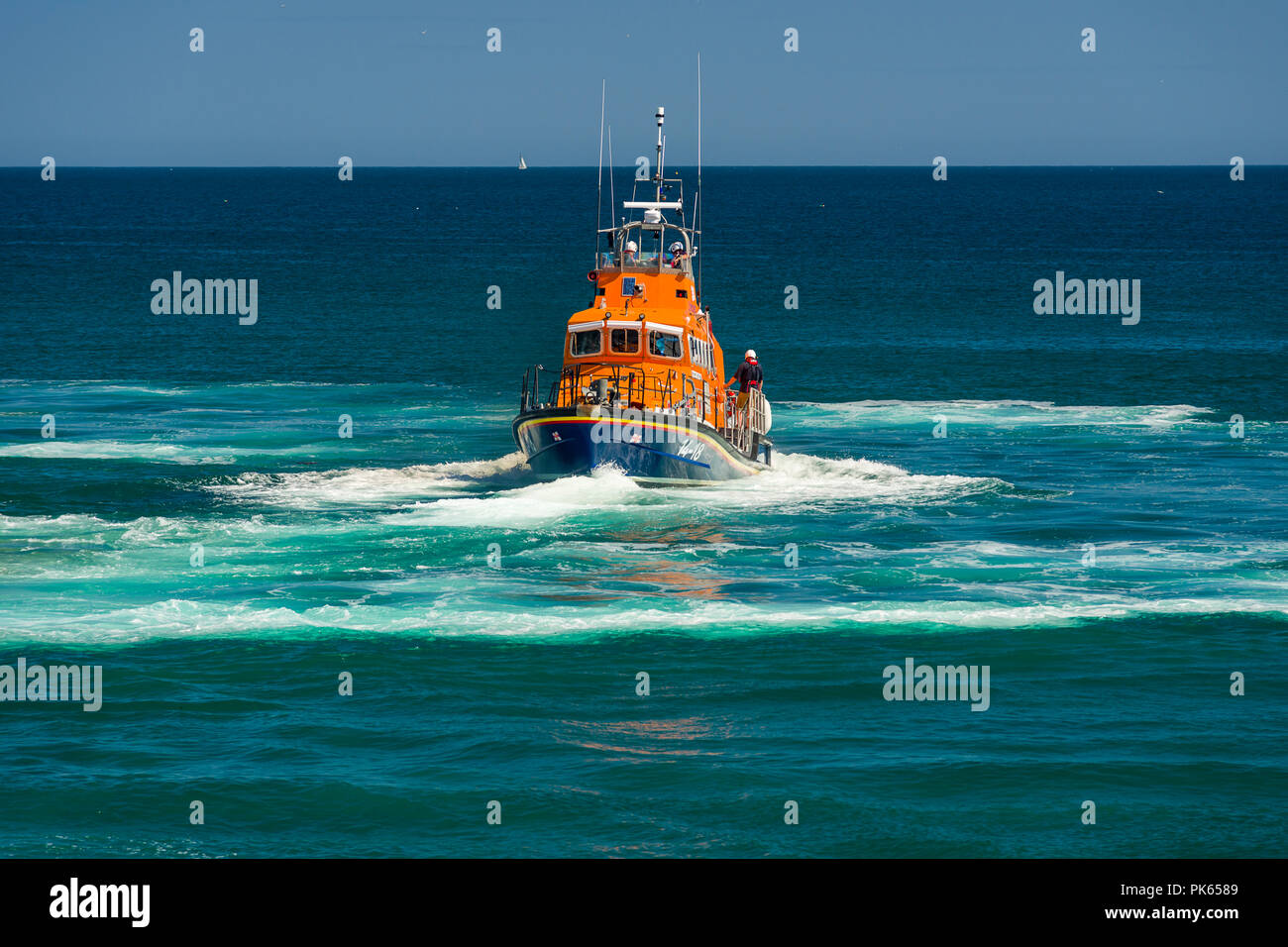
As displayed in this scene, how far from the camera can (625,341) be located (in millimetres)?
33219

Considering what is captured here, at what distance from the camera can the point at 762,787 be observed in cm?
1675

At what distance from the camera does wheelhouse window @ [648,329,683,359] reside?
109 ft

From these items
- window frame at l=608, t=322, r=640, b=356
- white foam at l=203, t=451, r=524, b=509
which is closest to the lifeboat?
window frame at l=608, t=322, r=640, b=356

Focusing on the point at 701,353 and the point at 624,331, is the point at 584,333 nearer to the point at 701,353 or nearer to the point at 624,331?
the point at 624,331

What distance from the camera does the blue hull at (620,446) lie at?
30.7 meters

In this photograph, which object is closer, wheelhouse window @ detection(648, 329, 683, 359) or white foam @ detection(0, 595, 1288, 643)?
white foam @ detection(0, 595, 1288, 643)

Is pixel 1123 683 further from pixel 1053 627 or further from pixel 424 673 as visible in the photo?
pixel 424 673

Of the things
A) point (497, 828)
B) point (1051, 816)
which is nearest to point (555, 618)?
point (497, 828)

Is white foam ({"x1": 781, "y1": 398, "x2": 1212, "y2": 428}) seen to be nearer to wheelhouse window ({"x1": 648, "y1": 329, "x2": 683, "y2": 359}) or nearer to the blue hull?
wheelhouse window ({"x1": 648, "y1": 329, "x2": 683, "y2": 359})

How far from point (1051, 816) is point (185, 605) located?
13622 mm

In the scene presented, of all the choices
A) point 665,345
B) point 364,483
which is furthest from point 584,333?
point 364,483

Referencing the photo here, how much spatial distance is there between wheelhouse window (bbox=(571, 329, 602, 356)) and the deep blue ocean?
10.6 feet

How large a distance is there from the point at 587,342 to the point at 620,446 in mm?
3576

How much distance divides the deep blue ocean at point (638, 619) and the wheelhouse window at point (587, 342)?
3237 millimetres
